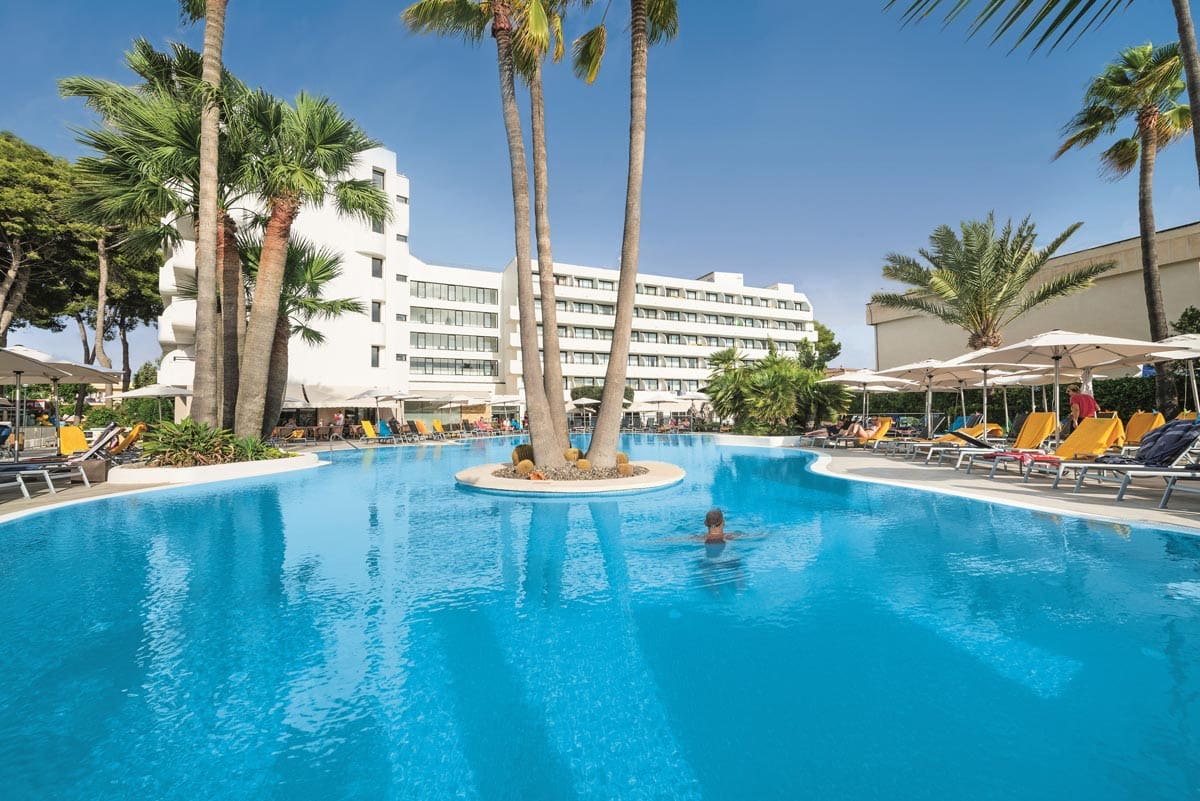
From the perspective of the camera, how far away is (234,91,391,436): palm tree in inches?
600

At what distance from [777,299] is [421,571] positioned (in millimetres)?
65764

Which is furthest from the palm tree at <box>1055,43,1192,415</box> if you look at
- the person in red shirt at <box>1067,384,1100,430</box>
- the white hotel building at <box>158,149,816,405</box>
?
the white hotel building at <box>158,149,816,405</box>

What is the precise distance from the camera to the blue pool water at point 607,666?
8.82 feet

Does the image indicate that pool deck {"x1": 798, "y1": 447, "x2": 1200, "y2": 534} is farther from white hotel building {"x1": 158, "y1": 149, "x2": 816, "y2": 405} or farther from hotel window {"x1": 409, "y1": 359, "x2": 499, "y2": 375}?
hotel window {"x1": 409, "y1": 359, "x2": 499, "y2": 375}

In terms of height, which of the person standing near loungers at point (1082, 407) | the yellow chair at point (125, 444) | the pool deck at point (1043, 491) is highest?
the person standing near loungers at point (1082, 407)

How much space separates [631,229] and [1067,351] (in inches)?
383

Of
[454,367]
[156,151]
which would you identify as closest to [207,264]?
[156,151]

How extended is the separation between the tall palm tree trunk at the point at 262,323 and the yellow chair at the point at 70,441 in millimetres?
3324

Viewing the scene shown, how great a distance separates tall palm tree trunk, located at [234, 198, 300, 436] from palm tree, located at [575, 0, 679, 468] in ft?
31.6

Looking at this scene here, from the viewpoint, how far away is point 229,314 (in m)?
16.6

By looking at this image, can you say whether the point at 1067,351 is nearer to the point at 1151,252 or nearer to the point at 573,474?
the point at 1151,252

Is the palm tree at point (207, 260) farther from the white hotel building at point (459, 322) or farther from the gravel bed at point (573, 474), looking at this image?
the gravel bed at point (573, 474)

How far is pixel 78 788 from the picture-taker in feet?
8.57

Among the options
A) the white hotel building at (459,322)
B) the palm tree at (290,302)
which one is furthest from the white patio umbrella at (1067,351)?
the palm tree at (290,302)
